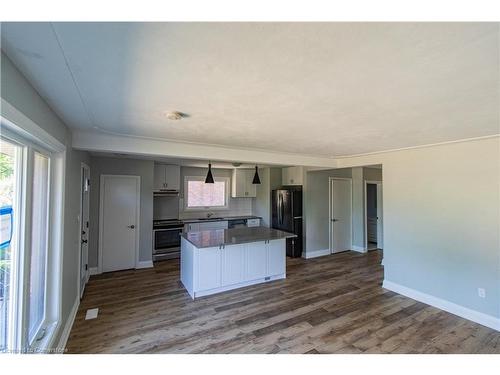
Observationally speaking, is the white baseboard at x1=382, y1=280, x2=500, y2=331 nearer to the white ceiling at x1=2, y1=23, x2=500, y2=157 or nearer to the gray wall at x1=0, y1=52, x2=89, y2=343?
the white ceiling at x1=2, y1=23, x2=500, y2=157

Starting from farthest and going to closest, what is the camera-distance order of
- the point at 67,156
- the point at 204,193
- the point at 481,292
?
the point at 204,193 → the point at 481,292 → the point at 67,156

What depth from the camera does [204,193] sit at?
22.1 ft

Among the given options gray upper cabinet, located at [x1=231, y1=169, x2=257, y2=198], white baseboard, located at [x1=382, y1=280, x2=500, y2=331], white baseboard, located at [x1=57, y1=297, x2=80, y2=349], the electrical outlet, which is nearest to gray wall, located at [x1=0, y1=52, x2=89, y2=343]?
white baseboard, located at [x1=57, y1=297, x2=80, y2=349]

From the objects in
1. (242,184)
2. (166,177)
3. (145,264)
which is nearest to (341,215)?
(242,184)

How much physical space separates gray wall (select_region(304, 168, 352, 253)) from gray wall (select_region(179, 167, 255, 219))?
7.28 ft

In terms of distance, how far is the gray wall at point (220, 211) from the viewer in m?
6.43

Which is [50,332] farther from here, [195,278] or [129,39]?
[129,39]

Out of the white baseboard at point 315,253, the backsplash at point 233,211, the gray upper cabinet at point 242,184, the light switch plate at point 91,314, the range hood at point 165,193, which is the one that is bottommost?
the light switch plate at point 91,314

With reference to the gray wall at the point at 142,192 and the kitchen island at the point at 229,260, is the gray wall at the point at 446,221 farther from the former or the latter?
the gray wall at the point at 142,192

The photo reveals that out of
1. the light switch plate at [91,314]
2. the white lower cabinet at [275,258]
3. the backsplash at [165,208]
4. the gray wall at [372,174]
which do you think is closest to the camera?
the light switch plate at [91,314]

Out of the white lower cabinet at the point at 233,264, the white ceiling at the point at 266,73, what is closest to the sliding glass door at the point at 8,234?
the white ceiling at the point at 266,73

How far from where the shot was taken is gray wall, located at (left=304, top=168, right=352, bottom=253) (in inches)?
226

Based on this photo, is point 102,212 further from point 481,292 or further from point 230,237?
point 481,292

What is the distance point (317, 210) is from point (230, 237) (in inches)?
112
